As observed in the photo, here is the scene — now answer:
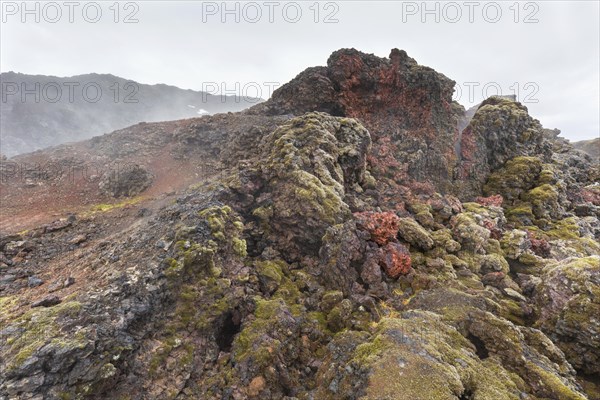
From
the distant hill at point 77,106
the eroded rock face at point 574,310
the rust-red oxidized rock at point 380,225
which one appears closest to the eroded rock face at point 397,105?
the rust-red oxidized rock at point 380,225

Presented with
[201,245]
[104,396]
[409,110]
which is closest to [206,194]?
[201,245]

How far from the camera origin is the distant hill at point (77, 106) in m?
72.1

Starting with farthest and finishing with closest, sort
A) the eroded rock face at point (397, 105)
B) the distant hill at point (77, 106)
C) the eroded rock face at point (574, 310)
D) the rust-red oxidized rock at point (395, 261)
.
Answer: the distant hill at point (77, 106) → the eroded rock face at point (397, 105) → the rust-red oxidized rock at point (395, 261) → the eroded rock face at point (574, 310)

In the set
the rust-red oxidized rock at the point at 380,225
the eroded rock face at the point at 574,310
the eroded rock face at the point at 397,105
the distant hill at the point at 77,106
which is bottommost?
the eroded rock face at the point at 574,310

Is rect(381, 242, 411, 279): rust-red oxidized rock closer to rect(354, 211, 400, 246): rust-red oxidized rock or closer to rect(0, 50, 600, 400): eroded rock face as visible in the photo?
rect(0, 50, 600, 400): eroded rock face

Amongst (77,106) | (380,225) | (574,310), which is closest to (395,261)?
(380,225)

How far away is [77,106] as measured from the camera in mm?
87750

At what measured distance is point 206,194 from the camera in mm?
17469

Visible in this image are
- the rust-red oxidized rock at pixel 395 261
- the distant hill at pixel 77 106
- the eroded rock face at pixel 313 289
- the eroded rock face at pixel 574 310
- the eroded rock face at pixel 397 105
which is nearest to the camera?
the eroded rock face at pixel 313 289

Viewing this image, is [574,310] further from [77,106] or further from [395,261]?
[77,106]

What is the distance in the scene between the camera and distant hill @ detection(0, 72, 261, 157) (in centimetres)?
7206

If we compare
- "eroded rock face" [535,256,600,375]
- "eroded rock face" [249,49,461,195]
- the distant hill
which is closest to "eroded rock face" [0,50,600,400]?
"eroded rock face" [535,256,600,375]

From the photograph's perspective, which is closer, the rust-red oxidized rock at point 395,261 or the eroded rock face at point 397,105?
the rust-red oxidized rock at point 395,261

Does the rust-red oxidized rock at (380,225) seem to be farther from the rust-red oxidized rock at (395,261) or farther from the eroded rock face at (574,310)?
the eroded rock face at (574,310)
